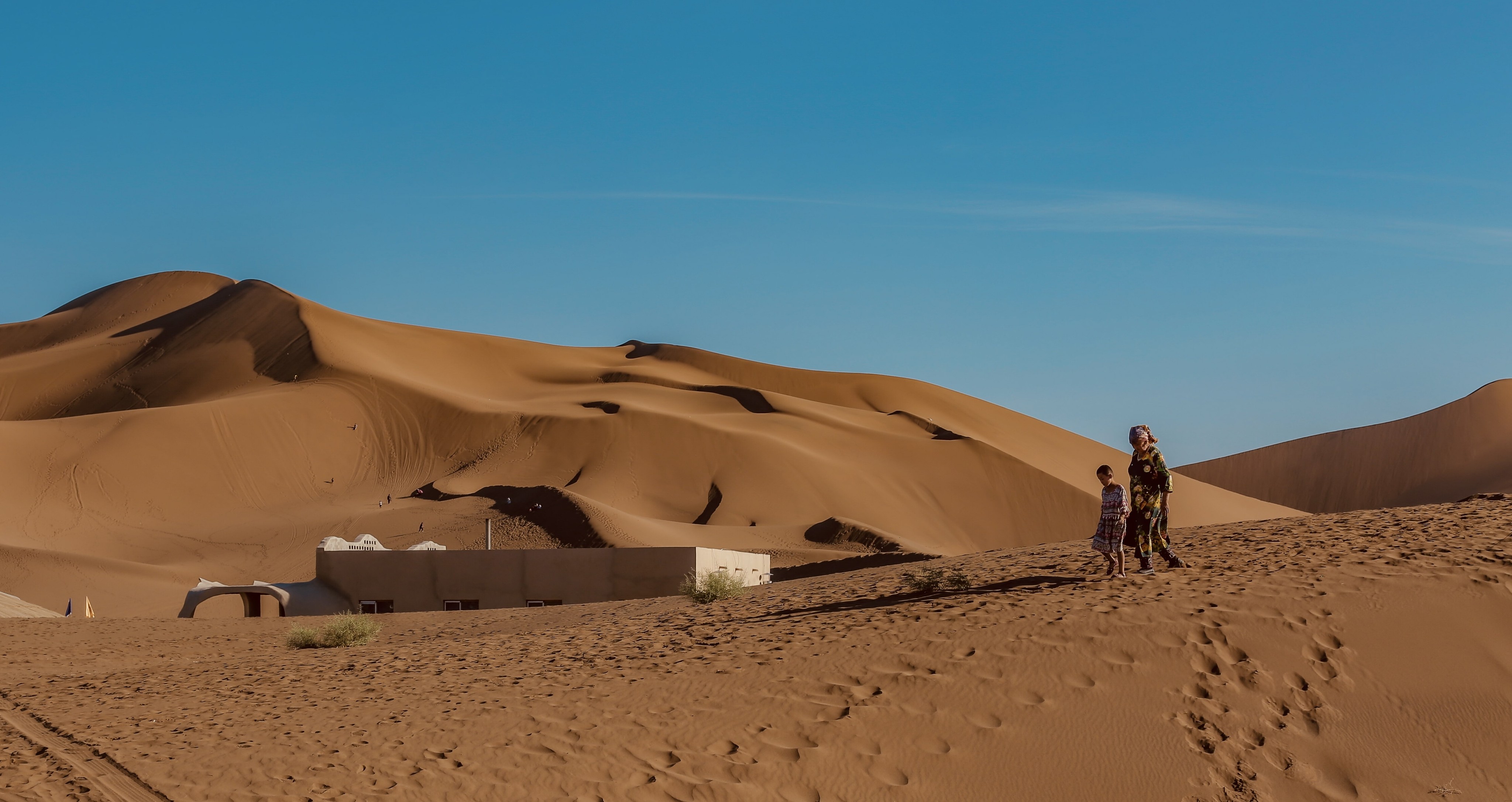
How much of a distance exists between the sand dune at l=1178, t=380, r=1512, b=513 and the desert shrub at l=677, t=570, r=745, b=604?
282ft

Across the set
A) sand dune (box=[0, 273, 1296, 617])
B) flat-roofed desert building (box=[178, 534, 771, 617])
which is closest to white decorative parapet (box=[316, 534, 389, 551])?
flat-roofed desert building (box=[178, 534, 771, 617])

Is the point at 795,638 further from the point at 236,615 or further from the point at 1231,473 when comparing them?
the point at 1231,473

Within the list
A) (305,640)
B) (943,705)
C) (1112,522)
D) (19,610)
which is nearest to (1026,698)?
(943,705)

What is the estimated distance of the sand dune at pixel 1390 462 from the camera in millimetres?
97562

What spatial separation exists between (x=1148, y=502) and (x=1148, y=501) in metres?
0.02

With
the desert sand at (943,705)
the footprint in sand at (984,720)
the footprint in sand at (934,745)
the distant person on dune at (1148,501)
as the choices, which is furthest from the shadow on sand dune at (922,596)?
the footprint in sand at (934,745)

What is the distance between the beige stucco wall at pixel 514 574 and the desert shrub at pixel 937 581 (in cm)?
1492

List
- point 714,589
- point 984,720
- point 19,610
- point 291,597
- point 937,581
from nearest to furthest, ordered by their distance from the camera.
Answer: point 984,720
point 937,581
point 714,589
point 19,610
point 291,597

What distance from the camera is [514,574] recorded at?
32.7 m

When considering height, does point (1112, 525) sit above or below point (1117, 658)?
above

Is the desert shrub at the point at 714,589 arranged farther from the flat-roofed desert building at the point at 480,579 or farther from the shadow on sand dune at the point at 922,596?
the flat-roofed desert building at the point at 480,579

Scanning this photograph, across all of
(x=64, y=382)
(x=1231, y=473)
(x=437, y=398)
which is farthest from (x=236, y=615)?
(x=1231, y=473)

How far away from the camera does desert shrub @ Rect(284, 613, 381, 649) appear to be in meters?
16.7

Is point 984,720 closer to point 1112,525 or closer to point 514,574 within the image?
point 1112,525
